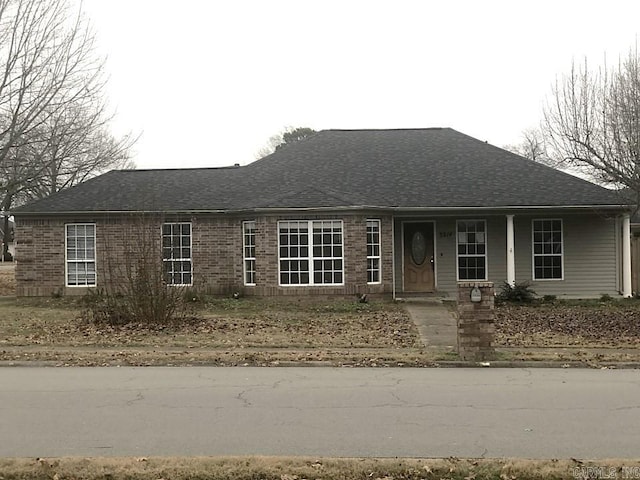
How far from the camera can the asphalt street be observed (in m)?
6.33

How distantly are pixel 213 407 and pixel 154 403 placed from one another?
2.46 feet

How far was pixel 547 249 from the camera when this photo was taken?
73.4 feet

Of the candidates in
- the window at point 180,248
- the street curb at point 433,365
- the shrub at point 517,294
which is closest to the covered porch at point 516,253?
the shrub at point 517,294

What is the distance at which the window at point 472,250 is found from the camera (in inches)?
882

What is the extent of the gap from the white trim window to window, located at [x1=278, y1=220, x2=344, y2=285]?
21.7ft

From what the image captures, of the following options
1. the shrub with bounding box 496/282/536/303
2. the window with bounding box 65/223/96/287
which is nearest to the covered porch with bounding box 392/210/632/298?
the shrub with bounding box 496/282/536/303

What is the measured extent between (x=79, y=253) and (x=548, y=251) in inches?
593

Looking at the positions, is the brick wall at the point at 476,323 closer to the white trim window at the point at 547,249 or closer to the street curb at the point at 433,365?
the street curb at the point at 433,365

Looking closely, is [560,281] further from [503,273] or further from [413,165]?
[413,165]

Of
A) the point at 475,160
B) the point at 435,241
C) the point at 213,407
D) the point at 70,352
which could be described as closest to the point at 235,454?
the point at 213,407

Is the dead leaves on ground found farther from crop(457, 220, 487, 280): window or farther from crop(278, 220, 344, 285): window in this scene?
crop(278, 220, 344, 285): window

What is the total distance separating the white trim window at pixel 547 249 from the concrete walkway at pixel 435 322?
3.78m

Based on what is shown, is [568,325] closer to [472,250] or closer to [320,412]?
[472,250]

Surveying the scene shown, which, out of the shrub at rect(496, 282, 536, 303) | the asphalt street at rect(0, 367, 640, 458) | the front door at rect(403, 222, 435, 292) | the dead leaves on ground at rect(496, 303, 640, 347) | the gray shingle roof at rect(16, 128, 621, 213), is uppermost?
the gray shingle roof at rect(16, 128, 621, 213)
